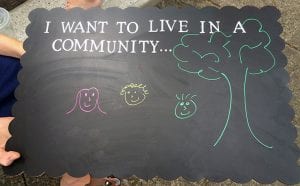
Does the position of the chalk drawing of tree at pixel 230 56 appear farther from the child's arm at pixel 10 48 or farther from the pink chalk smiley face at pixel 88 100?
the child's arm at pixel 10 48

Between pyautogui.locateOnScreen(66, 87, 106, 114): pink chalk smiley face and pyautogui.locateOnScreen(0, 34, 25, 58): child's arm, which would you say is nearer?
pyautogui.locateOnScreen(66, 87, 106, 114): pink chalk smiley face

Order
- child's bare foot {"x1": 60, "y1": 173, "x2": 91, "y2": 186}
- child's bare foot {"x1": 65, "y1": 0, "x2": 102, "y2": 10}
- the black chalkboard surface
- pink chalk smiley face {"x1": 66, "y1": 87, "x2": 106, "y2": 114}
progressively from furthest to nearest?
1. child's bare foot {"x1": 65, "y1": 0, "x2": 102, "y2": 10}
2. child's bare foot {"x1": 60, "y1": 173, "x2": 91, "y2": 186}
3. pink chalk smiley face {"x1": 66, "y1": 87, "x2": 106, "y2": 114}
4. the black chalkboard surface

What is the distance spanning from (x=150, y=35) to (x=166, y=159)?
57 cm

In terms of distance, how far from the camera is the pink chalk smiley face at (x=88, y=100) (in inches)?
62.5

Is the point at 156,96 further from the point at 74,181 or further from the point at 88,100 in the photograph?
the point at 74,181

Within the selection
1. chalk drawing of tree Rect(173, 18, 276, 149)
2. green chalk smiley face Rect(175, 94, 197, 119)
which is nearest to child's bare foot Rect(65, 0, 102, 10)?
chalk drawing of tree Rect(173, 18, 276, 149)

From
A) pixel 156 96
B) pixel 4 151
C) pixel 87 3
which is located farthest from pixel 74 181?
pixel 87 3

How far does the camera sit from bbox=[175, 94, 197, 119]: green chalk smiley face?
60.7 inches

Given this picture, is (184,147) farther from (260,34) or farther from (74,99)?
(260,34)

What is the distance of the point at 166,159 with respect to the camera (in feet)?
4.79

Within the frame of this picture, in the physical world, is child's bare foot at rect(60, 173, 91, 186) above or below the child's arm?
below

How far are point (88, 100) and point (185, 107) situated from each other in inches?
15.5

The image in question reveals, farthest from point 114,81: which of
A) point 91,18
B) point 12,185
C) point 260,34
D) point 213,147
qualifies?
point 12,185

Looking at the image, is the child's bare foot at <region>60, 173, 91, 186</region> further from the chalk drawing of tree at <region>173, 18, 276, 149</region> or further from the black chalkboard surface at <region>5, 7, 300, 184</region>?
the chalk drawing of tree at <region>173, 18, 276, 149</region>
